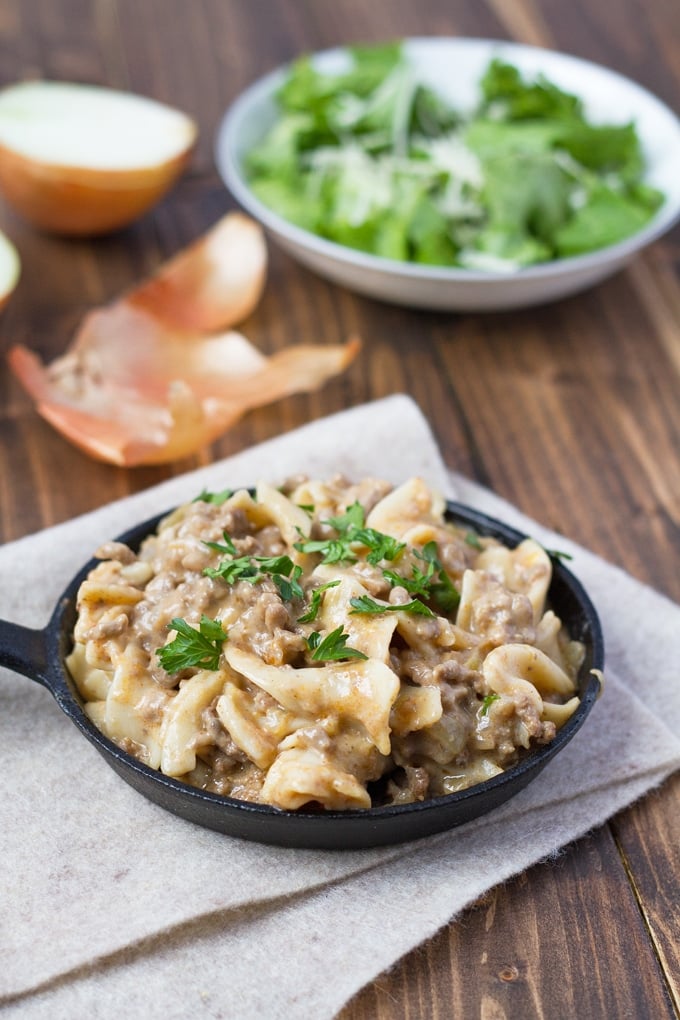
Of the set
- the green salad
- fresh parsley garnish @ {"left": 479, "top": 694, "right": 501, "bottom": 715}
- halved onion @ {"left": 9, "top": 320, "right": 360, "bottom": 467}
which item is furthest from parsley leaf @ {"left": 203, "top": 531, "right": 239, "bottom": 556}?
the green salad

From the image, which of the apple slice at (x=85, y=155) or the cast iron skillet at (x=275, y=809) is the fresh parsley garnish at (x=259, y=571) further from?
the apple slice at (x=85, y=155)

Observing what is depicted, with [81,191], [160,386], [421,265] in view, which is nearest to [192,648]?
[160,386]

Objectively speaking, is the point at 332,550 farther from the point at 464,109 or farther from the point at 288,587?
the point at 464,109

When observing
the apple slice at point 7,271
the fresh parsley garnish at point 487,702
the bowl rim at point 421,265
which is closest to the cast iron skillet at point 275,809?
the fresh parsley garnish at point 487,702

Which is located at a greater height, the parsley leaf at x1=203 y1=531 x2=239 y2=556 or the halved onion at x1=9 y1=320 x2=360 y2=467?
the parsley leaf at x1=203 y1=531 x2=239 y2=556

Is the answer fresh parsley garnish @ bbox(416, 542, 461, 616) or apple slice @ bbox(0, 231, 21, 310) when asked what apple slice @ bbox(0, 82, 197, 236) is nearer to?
apple slice @ bbox(0, 231, 21, 310)

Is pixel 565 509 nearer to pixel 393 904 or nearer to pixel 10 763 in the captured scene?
pixel 393 904

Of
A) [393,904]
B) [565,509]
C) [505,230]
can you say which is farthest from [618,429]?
[393,904]
